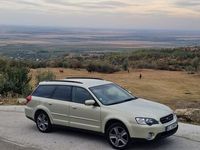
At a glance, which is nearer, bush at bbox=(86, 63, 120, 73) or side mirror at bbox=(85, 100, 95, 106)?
side mirror at bbox=(85, 100, 95, 106)

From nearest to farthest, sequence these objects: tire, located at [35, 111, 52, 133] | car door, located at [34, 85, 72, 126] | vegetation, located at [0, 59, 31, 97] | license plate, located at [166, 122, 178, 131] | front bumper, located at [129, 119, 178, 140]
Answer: front bumper, located at [129, 119, 178, 140] < license plate, located at [166, 122, 178, 131] < car door, located at [34, 85, 72, 126] < tire, located at [35, 111, 52, 133] < vegetation, located at [0, 59, 31, 97]

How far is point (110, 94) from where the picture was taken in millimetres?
11547

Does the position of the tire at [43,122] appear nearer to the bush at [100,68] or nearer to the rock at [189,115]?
the rock at [189,115]

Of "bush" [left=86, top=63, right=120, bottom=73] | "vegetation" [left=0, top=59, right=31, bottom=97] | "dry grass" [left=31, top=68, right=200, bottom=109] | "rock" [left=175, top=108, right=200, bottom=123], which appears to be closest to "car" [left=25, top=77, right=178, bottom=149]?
"rock" [left=175, top=108, right=200, bottom=123]

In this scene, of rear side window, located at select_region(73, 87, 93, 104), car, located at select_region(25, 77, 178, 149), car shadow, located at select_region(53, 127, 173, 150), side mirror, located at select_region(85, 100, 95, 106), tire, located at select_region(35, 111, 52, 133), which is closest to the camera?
car, located at select_region(25, 77, 178, 149)

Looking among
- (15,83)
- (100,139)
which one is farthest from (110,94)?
(15,83)

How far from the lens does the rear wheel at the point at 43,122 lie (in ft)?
40.9

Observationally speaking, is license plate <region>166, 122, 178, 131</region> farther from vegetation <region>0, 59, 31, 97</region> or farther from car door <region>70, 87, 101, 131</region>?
vegetation <region>0, 59, 31, 97</region>

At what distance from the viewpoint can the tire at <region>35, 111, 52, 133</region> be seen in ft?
40.9

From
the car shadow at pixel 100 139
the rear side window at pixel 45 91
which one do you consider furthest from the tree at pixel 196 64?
the car shadow at pixel 100 139

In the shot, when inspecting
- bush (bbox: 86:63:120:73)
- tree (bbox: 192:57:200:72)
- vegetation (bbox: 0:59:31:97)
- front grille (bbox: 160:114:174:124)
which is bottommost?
tree (bbox: 192:57:200:72)

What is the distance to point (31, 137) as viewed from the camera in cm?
1205

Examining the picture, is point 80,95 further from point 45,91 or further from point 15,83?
point 15,83

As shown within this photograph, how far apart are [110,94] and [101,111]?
2.61 ft
